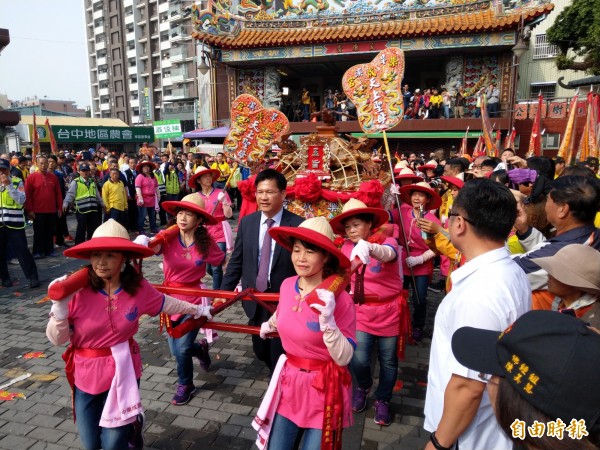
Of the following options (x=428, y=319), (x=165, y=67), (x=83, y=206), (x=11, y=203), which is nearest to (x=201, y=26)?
(x=83, y=206)

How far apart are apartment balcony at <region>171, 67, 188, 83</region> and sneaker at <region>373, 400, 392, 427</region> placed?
45257 millimetres

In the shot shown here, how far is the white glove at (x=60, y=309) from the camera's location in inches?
95.3

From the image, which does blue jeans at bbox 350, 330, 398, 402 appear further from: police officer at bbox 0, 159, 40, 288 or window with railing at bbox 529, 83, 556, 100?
window with railing at bbox 529, 83, 556, 100

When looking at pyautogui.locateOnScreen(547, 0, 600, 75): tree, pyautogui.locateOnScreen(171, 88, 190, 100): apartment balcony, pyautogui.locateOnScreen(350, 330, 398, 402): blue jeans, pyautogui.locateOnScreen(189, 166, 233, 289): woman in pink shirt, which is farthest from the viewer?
pyautogui.locateOnScreen(171, 88, 190, 100): apartment balcony

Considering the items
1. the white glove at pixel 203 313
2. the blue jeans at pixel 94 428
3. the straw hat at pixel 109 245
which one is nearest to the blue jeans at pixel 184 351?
the white glove at pixel 203 313

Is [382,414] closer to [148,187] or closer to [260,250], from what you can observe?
[260,250]

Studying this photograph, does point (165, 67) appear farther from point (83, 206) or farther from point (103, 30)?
point (83, 206)

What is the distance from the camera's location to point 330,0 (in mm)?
17969

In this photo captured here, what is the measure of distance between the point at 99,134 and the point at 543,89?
1136 inches

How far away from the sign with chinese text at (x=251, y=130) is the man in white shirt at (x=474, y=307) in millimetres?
4351

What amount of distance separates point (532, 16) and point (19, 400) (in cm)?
1774

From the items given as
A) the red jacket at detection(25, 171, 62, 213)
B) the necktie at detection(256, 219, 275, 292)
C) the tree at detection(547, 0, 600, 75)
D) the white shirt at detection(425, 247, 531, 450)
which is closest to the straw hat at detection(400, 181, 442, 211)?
the necktie at detection(256, 219, 275, 292)

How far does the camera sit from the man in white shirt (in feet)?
5.33

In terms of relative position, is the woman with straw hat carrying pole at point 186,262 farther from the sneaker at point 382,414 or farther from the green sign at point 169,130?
the green sign at point 169,130
